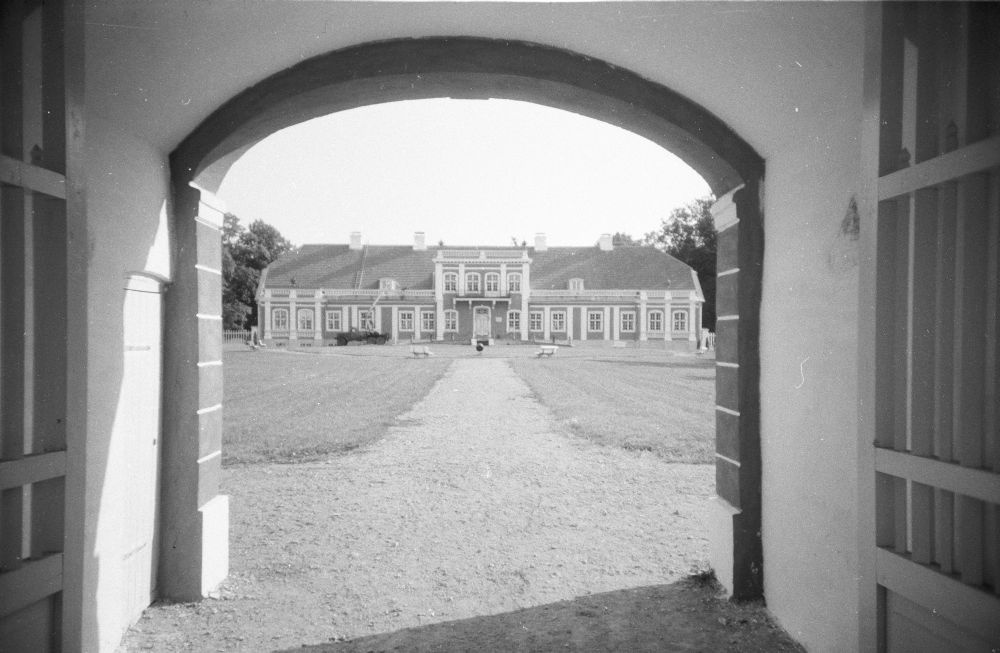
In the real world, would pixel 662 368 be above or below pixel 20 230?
below

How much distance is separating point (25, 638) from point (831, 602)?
326 cm

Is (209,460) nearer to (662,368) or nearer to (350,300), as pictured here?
(662,368)

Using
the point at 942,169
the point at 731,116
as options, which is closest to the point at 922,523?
the point at 942,169

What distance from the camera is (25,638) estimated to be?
1.84m

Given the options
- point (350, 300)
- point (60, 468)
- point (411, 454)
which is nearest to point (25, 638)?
point (60, 468)

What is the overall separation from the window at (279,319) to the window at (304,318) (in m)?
0.94

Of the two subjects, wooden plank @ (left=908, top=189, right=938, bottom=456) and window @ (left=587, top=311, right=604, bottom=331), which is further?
window @ (left=587, top=311, right=604, bottom=331)

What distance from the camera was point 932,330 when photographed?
6.15 feet

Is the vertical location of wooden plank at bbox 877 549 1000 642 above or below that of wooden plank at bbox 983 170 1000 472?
below

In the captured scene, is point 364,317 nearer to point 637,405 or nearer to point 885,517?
point 637,405

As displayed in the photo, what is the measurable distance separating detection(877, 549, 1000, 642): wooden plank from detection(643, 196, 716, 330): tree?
48424 millimetres

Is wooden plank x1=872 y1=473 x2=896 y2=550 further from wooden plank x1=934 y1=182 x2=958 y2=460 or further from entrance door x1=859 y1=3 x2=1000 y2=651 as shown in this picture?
wooden plank x1=934 y1=182 x2=958 y2=460

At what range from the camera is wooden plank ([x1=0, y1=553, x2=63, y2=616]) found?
1769mm

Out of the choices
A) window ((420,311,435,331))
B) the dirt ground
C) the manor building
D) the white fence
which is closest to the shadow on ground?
the dirt ground
